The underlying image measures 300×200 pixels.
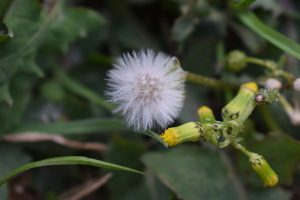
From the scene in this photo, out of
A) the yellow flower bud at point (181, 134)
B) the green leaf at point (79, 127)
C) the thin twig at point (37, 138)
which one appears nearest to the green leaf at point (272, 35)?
the yellow flower bud at point (181, 134)

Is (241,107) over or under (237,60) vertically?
under

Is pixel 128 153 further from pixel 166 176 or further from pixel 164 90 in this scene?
pixel 164 90

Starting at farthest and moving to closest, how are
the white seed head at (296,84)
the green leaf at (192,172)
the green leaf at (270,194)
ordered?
the green leaf at (270,194) < the green leaf at (192,172) < the white seed head at (296,84)

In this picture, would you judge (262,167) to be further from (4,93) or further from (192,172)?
(4,93)

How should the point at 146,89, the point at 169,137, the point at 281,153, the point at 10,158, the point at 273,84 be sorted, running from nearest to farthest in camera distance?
the point at 169,137
the point at 146,89
the point at 273,84
the point at 281,153
the point at 10,158

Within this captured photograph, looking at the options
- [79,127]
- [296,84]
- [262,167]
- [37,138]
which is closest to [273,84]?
[296,84]

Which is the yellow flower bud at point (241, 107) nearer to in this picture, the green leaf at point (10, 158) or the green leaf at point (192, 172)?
the green leaf at point (192, 172)

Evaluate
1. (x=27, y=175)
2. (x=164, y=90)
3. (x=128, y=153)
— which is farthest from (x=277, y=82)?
(x=27, y=175)
